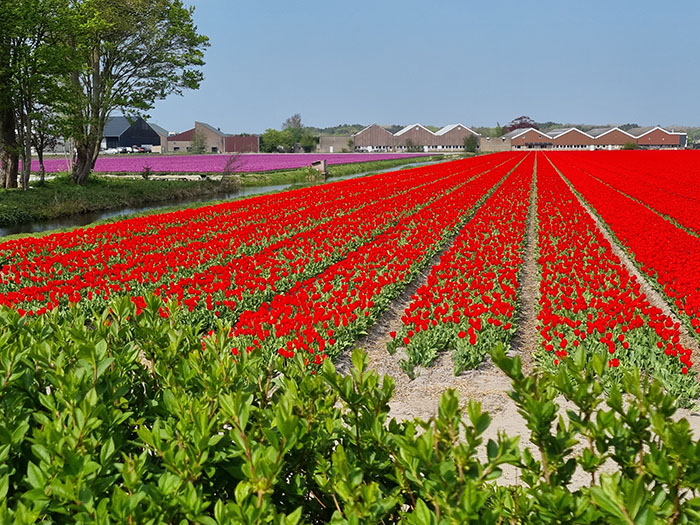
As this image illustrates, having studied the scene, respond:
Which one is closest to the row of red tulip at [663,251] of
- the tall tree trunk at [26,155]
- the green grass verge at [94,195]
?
the green grass verge at [94,195]

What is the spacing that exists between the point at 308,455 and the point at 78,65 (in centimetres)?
2925

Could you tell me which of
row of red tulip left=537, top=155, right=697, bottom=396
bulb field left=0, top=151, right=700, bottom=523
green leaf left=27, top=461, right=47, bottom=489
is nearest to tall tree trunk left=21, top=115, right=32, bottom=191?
bulb field left=0, top=151, right=700, bottom=523

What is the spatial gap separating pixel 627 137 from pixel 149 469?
489 feet

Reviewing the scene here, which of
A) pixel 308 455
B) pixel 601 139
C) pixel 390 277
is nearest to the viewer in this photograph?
pixel 308 455

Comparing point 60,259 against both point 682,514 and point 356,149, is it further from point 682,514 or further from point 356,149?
point 356,149

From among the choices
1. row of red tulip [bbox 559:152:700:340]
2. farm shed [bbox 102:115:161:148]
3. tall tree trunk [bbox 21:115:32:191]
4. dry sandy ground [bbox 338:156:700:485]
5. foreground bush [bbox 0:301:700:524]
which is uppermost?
farm shed [bbox 102:115:161:148]

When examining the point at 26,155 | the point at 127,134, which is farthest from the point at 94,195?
the point at 127,134

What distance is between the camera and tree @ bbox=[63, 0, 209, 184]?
3025 cm

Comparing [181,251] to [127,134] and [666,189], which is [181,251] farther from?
[127,134]

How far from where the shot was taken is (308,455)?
243 centimetres

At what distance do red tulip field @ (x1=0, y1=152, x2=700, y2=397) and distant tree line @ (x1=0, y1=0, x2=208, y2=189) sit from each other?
1314cm

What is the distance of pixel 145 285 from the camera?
32.6ft

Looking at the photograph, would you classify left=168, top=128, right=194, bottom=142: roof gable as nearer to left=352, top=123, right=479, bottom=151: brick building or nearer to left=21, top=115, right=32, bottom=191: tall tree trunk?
left=352, top=123, right=479, bottom=151: brick building

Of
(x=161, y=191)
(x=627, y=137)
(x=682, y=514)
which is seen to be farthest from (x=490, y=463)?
(x=627, y=137)
